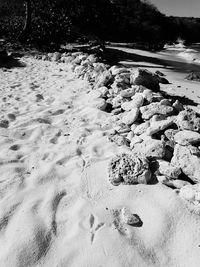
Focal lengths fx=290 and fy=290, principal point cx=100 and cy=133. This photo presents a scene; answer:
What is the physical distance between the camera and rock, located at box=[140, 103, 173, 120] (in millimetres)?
3193

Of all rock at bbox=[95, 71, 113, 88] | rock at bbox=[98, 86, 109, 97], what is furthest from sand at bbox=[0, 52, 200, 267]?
rock at bbox=[95, 71, 113, 88]

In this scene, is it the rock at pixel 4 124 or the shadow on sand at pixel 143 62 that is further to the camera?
the shadow on sand at pixel 143 62

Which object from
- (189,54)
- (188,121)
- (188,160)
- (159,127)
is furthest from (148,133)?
(189,54)

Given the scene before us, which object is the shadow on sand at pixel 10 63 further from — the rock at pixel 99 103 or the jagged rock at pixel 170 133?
the jagged rock at pixel 170 133

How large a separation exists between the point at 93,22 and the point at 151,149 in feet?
38.1

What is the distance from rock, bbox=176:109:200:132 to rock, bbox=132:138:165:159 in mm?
349

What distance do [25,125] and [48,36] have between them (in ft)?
25.0

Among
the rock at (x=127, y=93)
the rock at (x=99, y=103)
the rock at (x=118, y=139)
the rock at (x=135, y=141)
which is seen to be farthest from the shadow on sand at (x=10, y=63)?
the rock at (x=135, y=141)

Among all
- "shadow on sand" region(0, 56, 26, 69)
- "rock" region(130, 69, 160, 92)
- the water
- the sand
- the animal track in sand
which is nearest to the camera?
the sand

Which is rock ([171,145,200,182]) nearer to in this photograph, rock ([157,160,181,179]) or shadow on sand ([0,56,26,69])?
rock ([157,160,181,179])

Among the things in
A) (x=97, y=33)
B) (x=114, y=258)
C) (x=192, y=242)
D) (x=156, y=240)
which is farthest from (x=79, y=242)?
(x=97, y=33)

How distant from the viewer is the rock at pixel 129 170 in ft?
7.45

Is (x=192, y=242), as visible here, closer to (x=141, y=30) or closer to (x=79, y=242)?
(x=79, y=242)

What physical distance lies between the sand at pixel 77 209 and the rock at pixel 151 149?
0.19 m
